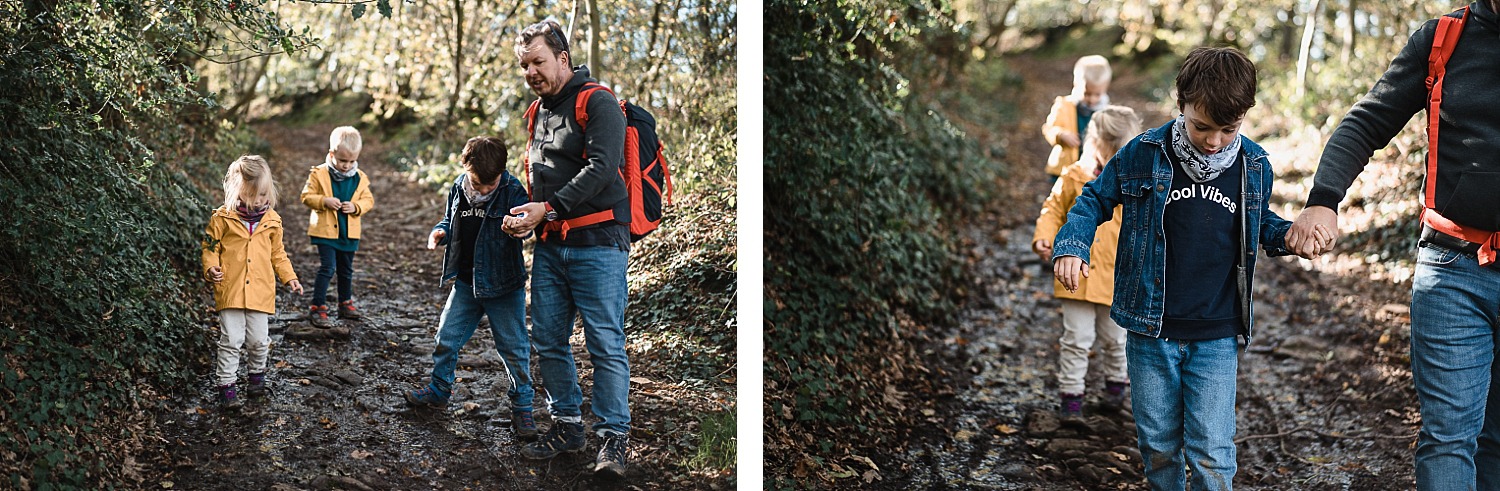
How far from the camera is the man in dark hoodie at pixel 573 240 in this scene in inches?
135

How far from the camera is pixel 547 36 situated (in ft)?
11.2

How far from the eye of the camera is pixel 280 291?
10.6 feet

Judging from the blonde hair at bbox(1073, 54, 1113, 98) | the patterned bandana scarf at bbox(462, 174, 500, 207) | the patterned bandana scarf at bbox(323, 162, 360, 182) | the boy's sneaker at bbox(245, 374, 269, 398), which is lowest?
the boy's sneaker at bbox(245, 374, 269, 398)

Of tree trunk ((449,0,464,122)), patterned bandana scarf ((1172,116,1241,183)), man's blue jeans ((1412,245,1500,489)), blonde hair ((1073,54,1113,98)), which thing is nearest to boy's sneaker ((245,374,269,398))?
tree trunk ((449,0,464,122))

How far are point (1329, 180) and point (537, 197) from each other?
91.4 inches

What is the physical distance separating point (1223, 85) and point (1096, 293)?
1.97 metres

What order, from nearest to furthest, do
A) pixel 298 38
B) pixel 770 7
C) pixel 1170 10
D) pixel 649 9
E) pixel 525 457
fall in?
pixel 298 38, pixel 525 457, pixel 649 9, pixel 770 7, pixel 1170 10

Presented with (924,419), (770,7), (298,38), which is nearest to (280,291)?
(298,38)

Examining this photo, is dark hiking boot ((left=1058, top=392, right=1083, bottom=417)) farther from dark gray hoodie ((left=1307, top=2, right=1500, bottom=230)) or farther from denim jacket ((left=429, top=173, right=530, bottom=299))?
denim jacket ((left=429, top=173, right=530, bottom=299))

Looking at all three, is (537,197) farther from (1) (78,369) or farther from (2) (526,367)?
(1) (78,369)

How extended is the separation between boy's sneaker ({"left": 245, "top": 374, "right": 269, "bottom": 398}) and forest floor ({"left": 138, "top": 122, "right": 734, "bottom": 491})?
0.03 metres

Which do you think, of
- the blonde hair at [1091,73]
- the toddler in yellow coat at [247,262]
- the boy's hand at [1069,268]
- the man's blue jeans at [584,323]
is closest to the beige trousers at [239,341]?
the toddler in yellow coat at [247,262]

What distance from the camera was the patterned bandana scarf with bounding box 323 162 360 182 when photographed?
125 inches

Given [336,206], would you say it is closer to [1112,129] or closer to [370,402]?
[370,402]
